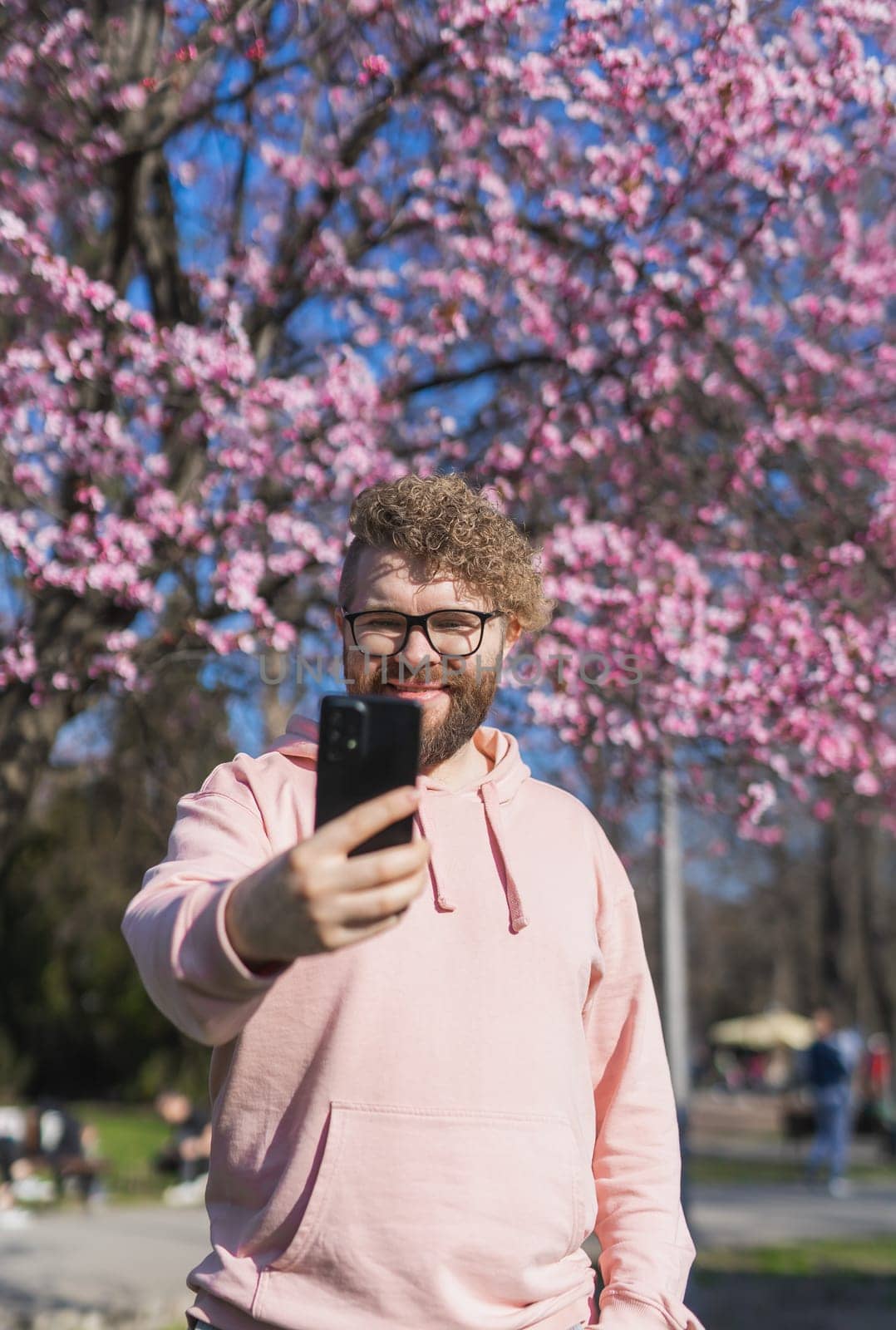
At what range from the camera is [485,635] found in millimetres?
2037

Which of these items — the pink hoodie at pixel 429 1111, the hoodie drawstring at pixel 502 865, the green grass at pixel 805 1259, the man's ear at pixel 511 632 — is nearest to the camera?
the pink hoodie at pixel 429 1111

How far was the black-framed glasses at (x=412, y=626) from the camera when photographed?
199 centimetres

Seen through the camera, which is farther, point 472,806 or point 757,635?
point 757,635

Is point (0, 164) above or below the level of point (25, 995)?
above

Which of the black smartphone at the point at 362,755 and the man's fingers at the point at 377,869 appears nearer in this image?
the man's fingers at the point at 377,869

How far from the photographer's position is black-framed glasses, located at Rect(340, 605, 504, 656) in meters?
1.99

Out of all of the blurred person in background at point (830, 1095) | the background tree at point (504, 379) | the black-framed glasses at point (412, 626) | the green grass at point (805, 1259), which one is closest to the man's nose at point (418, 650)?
the black-framed glasses at point (412, 626)

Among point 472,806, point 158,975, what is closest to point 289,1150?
point 158,975

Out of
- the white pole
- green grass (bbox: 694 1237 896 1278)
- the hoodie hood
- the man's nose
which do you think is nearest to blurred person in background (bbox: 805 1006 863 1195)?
green grass (bbox: 694 1237 896 1278)

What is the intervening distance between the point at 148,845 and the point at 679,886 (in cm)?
288

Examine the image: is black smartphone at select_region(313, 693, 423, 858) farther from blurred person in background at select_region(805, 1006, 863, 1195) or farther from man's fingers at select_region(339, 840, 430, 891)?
blurred person in background at select_region(805, 1006, 863, 1195)

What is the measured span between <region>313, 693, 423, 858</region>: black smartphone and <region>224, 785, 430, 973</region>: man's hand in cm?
11

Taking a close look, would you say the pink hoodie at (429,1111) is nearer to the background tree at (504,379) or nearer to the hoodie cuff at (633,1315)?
the hoodie cuff at (633,1315)

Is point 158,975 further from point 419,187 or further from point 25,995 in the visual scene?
point 25,995
